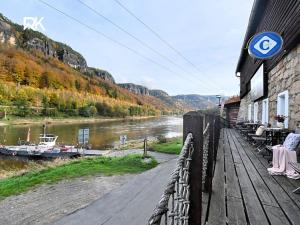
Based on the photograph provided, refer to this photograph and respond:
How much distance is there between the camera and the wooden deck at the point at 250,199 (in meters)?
2.60

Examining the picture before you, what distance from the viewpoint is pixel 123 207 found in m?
7.20

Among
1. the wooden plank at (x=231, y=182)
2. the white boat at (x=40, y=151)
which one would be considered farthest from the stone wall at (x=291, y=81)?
the white boat at (x=40, y=151)

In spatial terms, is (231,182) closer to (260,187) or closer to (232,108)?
(260,187)

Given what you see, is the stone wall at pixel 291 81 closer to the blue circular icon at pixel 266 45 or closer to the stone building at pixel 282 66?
the stone building at pixel 282 66

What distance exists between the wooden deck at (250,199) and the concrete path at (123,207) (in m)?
2.66

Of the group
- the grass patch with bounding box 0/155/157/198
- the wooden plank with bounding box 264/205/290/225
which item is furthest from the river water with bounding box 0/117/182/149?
the wooden plank with bounding box 264/205/290/225

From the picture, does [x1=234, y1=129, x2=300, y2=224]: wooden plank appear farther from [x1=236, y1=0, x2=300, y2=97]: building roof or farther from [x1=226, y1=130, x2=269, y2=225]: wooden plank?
[x1=236, y1=0, x2=300, y2=97]: building roof

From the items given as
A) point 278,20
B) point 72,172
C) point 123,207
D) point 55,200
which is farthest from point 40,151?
point 278,20

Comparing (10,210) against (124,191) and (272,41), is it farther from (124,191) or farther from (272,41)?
(272,41)

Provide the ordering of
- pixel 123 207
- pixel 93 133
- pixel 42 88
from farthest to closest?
pixel 42 88 → pixel 93 133 → pixel 123 207

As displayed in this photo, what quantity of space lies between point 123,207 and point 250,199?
184 inches

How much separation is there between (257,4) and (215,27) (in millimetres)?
16928

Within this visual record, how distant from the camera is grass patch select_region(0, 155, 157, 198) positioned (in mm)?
10394

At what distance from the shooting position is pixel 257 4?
32.4 ft
